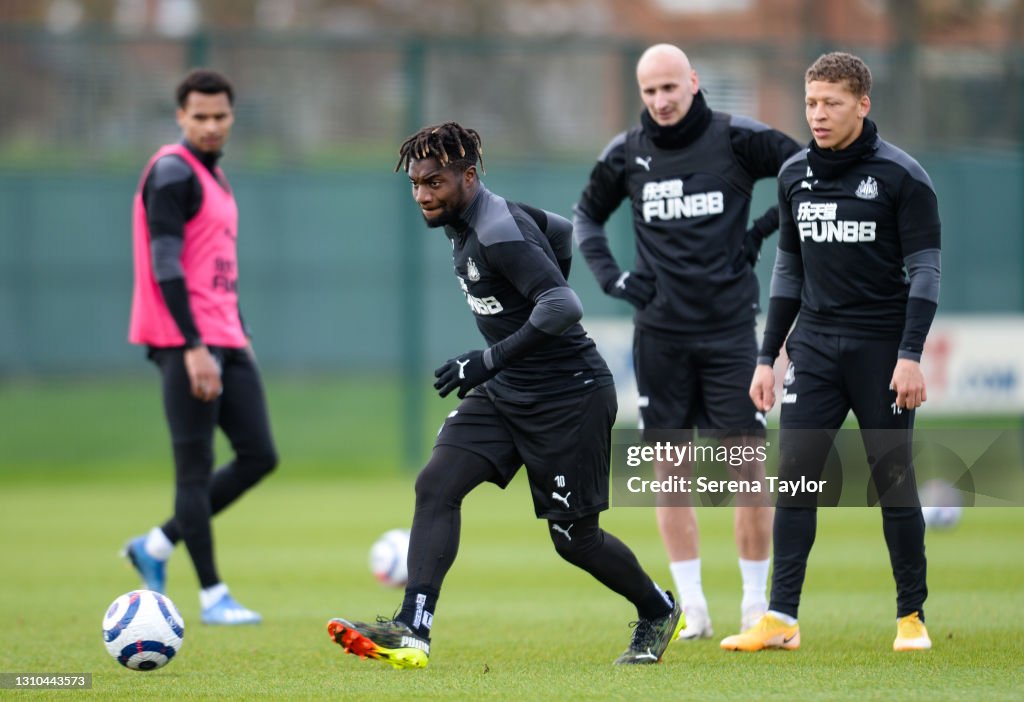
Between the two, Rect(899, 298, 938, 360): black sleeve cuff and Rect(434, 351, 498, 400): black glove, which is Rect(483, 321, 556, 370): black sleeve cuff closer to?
Rect(434, 351, 498, 400): black glove

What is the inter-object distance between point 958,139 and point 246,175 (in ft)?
25.0

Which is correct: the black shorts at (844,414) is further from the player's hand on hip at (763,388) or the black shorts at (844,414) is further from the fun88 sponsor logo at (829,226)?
the fun88 sponsor logo at (829,226)

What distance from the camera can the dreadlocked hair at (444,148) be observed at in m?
5.92

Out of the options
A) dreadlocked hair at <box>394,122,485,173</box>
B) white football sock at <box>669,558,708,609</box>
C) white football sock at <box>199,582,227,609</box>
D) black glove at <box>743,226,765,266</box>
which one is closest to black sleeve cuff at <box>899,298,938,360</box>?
black glove at <box>743,226,765,266</box>

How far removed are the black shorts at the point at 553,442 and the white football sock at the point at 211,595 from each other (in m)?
2.24

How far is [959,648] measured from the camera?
648 centimetres

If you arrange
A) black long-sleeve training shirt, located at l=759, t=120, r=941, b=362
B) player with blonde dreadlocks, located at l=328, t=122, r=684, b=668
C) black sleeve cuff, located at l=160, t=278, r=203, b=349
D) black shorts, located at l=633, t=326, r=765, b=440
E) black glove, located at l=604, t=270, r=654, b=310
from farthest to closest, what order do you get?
1. black sleeve cuff, located at l=160, t=278, r=203, b=349
2. black glove, located at l=604, t=270, r=654, b=310
3. black shorts, located at l=633, t=326, r=765, b=440
4. black long-sleeve training shirt, located at l=759, t=120, r=941, b=362
5. player with blonde dreadlocks, located at l=328, t=122, r=684, b=668

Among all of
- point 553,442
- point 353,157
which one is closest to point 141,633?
point 553,442

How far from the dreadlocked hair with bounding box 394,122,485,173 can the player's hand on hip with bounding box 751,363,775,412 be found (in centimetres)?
157

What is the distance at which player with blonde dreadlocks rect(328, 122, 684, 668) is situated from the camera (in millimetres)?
5840

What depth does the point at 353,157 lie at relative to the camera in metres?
16.8

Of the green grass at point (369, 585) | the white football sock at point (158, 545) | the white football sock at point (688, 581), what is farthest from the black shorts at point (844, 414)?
the white football sock at point (158, 545)

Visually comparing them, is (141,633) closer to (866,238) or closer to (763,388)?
(763,388)

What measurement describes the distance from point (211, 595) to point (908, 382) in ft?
12.0
